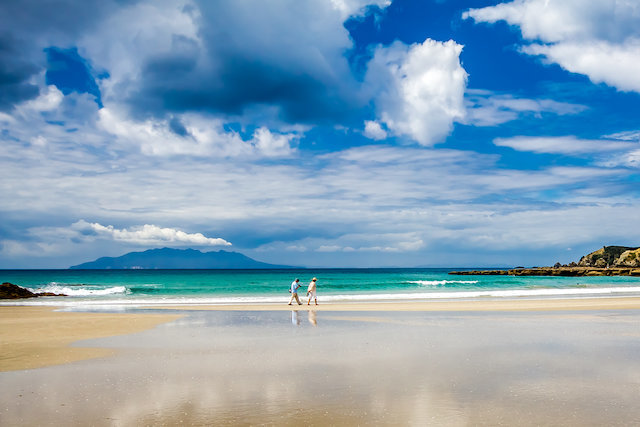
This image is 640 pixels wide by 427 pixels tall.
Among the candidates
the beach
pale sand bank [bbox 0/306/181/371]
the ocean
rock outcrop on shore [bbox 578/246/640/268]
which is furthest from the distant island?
pale sand bank [bbox 0/306/181/371]

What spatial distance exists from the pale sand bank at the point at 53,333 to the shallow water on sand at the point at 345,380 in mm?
1028

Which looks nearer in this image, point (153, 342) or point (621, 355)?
point (621, 355)

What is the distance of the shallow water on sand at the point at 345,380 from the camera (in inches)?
277

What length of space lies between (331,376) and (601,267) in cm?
13958

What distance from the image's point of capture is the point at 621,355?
11.6m

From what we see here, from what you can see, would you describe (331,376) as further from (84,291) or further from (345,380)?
(84,291)

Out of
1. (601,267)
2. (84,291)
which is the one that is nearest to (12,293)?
(84,291)

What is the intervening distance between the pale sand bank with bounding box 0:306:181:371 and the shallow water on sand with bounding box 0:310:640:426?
1.03m

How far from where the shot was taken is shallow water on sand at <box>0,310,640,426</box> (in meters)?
7.02

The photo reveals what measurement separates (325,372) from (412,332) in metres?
6.73

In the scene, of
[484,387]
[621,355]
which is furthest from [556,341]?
[484,387]

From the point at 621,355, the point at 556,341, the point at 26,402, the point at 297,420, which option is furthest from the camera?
the point at 556,341

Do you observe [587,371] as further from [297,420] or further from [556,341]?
[297,420]

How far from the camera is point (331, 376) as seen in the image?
9.46 metres
